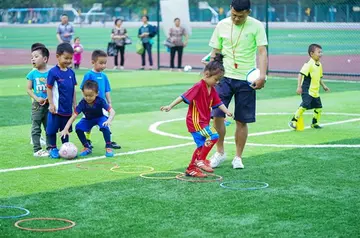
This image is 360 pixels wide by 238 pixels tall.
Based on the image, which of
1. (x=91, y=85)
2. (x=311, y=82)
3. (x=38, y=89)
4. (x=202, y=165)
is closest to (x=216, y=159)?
(x=202, y=165)

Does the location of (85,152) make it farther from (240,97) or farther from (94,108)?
(240,97)

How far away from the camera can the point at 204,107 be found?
1030cm

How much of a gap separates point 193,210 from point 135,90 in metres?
13.8

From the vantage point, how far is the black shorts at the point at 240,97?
10602mm

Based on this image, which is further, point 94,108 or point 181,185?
point 94,108

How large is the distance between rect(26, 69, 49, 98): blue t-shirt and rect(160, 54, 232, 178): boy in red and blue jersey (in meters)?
2.76

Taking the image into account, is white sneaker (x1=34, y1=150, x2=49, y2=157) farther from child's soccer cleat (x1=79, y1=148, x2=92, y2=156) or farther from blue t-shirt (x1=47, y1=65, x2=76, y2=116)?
blue t-shirt (x1=47, y1=65, x2=76, y2=116)

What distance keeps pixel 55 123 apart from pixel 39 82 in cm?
74

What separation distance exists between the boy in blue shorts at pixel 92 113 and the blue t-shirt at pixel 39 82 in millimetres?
697

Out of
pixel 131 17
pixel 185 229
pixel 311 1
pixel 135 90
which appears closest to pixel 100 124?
pixel 185 229

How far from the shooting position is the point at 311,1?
114 feet

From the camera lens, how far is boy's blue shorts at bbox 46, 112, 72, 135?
1171cm

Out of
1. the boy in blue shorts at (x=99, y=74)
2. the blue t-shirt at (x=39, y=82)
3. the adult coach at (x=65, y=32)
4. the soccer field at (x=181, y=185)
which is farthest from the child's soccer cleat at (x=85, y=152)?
the adult coach at (x=65, y=32)

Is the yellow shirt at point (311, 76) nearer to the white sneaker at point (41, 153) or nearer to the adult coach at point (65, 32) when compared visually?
the white sneaker at point (41, 153)
